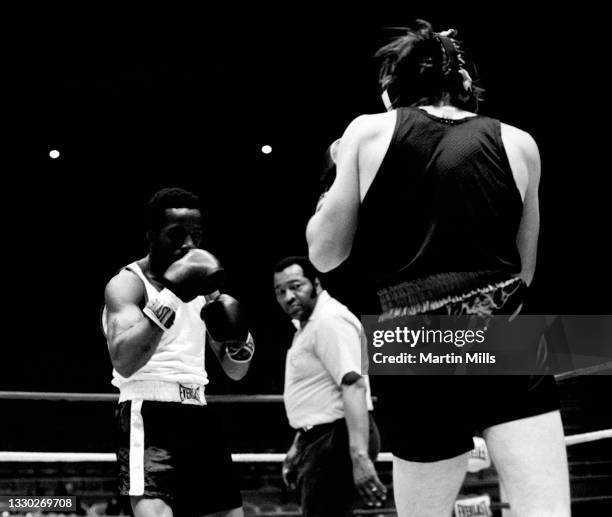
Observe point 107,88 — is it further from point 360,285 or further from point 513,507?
Result: point 513,507

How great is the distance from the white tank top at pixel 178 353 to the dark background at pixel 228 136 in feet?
12.5

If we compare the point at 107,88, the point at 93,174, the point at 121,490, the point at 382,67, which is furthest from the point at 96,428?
the point at 382,67

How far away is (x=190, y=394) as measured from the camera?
2.16 meters

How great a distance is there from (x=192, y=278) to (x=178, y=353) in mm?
250

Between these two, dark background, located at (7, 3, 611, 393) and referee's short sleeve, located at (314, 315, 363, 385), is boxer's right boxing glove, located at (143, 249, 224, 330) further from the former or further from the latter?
dark background, located at (7, 3, 611, 393)

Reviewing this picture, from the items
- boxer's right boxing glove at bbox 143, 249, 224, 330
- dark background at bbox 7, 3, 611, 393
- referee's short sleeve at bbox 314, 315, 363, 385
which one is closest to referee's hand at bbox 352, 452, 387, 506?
referee's short sleeve at bbox 314, 315, 363, 385

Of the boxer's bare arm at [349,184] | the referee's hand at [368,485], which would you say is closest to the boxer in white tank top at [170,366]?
the referee's hand at [368,485]

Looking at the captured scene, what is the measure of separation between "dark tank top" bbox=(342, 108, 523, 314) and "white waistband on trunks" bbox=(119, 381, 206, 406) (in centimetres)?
107

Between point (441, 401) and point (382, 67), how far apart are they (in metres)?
0.49

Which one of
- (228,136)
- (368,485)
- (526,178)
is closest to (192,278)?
(368,485)

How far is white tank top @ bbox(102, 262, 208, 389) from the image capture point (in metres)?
2.14

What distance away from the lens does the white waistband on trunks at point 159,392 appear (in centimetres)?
212

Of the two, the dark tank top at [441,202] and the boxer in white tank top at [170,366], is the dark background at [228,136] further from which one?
the dark tank top at [441,202]

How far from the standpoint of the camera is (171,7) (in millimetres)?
5613
